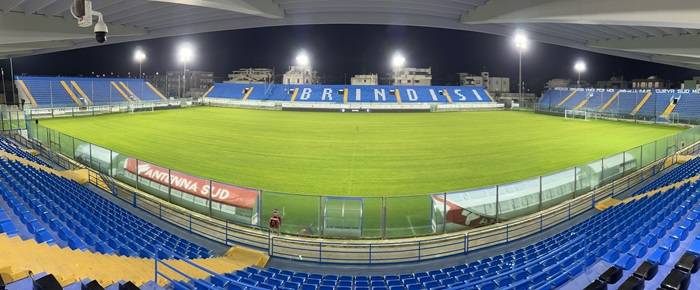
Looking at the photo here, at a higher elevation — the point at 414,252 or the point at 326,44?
the point at 326,44

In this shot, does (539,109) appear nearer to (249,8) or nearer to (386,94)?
(386,94)

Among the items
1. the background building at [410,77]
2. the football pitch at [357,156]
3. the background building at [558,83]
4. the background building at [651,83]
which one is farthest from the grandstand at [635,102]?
the background building at [410,77]

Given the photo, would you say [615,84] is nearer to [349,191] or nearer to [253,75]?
[253,75]

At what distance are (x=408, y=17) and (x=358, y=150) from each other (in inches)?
327

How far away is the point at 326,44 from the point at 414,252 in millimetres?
80099

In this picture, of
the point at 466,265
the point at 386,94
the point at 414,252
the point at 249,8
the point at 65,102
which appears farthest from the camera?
the point at 386,94

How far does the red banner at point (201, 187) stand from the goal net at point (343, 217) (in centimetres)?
194

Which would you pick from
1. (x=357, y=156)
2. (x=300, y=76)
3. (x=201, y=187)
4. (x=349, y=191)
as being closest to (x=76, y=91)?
(x=300, y=76)

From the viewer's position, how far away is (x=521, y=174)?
1852 centimetres

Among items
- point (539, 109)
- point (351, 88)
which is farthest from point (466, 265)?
point (351, 88)

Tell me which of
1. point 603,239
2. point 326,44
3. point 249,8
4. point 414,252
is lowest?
point 414,252

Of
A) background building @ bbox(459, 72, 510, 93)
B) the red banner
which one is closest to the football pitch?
the red banner

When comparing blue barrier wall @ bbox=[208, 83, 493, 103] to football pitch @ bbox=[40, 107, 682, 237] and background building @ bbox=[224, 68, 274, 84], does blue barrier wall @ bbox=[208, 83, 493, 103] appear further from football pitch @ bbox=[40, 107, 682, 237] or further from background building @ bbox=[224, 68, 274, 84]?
football pitch @ bbox=[40, 107, 682, 237]

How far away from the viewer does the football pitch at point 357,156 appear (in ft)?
35.3
